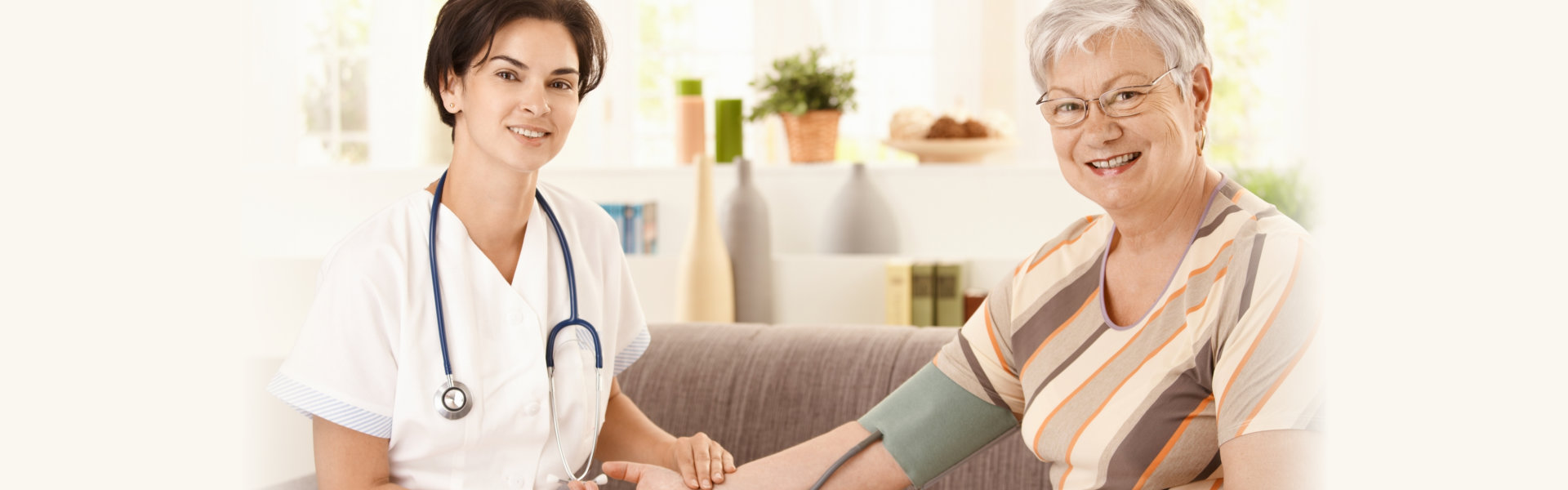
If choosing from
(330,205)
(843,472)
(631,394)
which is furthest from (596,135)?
(843,472)

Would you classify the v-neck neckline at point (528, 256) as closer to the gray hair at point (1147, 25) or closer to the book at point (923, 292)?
the gray hair at point (1147, 25)

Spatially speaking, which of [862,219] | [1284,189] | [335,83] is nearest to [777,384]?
[862,219]

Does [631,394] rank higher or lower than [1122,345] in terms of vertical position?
lower

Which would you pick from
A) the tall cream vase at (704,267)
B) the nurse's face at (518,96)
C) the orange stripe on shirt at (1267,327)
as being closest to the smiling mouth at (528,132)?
the nurse's face at (518,96)

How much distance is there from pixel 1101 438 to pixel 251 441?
1357 millimetres

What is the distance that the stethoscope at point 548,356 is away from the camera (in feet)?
4.07

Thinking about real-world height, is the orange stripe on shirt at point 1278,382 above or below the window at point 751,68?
below

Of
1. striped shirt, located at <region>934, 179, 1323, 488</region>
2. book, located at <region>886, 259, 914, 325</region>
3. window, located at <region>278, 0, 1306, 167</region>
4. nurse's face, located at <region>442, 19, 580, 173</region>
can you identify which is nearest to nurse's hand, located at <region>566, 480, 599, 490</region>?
nurse's face, located at <region>442, 19, 580, 173</region>

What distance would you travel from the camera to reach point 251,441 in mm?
1871

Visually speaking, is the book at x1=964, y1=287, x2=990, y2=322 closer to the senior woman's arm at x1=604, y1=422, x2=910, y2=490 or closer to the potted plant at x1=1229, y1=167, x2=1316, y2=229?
the potted plant at x1=1229, y1=167, x2=1316, y2=229

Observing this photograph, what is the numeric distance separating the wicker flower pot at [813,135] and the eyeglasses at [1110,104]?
2.30 m

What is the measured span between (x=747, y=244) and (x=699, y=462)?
5.79ft

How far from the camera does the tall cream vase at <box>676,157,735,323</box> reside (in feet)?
10.3

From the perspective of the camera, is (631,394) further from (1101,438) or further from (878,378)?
(1101,438)
